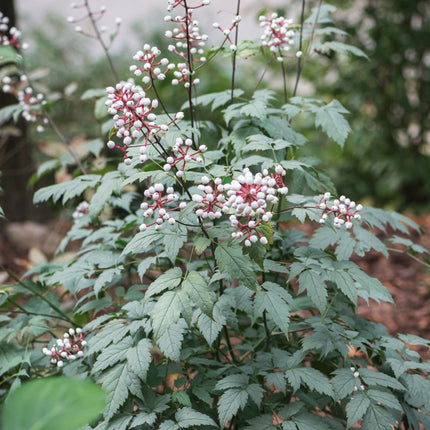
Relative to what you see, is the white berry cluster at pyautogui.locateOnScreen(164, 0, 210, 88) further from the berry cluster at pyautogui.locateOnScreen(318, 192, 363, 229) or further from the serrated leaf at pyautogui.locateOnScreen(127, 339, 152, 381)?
the serrated leaf at pyautogui.locateOnScreen(127, 339, 152, 381)

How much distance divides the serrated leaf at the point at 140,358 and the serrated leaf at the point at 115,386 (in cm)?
5

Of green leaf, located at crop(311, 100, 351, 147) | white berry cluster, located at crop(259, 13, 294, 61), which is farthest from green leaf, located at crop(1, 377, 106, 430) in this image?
white berry cluster, located at crop(259, 13, 294, 61)

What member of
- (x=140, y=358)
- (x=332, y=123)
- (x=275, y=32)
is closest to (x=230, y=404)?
(x=140, y=358)

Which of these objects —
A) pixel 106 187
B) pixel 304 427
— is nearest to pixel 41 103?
pixel 106 187

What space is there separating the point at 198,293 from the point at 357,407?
25.8 inches

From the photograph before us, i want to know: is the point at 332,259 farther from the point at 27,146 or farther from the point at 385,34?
the point at 385,34

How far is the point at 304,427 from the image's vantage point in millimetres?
1414

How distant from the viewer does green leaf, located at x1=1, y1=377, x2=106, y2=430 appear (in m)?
0.55

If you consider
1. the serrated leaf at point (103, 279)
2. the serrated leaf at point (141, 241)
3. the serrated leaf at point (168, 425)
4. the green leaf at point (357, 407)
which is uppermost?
the serrated leaf at point (141, 241)

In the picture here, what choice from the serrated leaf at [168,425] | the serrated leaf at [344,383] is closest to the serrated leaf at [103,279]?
the serrated leaf at [168,425]

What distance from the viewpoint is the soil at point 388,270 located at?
338 centimetres

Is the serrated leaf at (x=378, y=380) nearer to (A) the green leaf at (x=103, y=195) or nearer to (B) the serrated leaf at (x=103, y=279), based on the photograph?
(B) the serrated leaf at (x=103, y=279)

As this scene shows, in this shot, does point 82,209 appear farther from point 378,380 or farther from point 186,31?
point 378,380

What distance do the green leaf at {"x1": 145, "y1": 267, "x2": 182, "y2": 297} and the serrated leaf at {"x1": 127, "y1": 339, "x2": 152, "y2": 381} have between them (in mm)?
217
